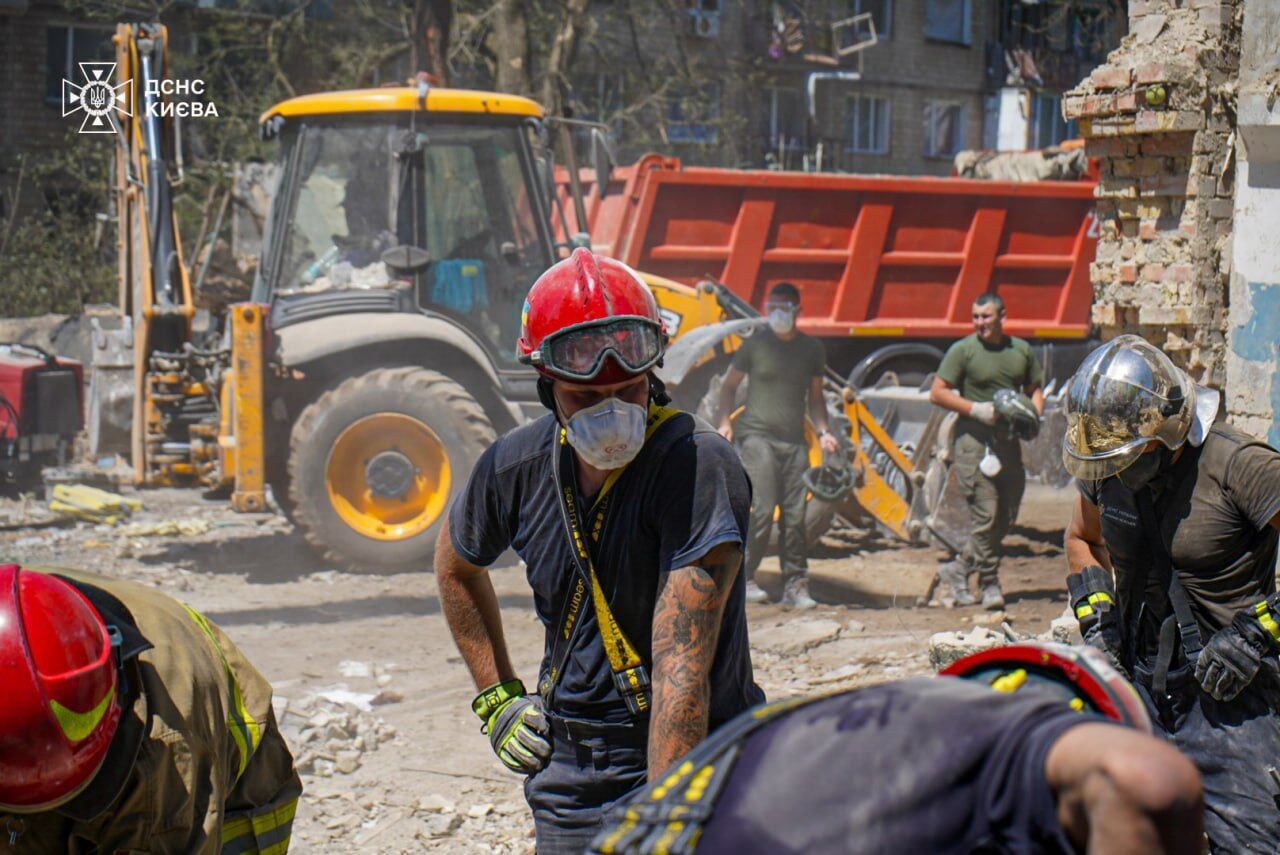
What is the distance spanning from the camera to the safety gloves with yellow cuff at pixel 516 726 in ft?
9.36

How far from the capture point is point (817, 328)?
12.0 m

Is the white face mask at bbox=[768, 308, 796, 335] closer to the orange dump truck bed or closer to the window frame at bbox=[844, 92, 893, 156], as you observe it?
the orange dump truck bed

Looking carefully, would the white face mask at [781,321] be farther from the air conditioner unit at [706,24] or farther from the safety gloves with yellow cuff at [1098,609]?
the air conditioner unit at [706,24]

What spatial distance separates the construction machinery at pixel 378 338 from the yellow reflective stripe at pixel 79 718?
21.2 feet

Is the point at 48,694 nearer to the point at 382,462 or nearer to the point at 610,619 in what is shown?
the point at 610,619

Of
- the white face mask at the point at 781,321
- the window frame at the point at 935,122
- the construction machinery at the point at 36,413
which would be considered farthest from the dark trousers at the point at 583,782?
the window frame at the point at 935,122

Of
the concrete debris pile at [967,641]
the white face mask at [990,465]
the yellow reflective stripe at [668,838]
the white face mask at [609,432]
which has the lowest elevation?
the concrete debris pile at [967,641]

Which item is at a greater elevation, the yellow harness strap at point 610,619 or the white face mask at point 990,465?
the yellow harness strap at point 610,619

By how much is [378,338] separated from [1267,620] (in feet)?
20.7

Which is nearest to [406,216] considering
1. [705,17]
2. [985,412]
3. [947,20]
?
[985,412]

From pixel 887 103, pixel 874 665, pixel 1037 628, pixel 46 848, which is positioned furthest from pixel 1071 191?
pixel 887 103

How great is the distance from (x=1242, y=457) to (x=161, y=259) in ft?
25.8

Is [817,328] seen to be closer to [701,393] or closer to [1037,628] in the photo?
[701,393]

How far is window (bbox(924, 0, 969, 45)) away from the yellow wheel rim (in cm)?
2594
